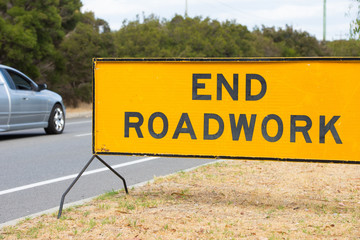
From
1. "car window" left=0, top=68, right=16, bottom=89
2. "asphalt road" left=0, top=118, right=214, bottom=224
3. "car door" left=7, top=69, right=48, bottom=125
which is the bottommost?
"asphalt road" left=0, top=118, right=214, bottom=224

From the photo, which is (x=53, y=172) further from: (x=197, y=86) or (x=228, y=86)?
(x=228, y=86)

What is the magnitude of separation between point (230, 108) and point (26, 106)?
831 centimetres

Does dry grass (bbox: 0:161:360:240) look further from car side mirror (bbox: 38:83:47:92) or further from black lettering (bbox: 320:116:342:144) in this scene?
car side mirror (bbox: 38:83:47:92)

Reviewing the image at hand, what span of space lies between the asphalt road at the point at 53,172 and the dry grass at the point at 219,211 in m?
0.68

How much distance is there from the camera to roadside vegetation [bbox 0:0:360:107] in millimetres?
21484

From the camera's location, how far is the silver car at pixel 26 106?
39.9ft

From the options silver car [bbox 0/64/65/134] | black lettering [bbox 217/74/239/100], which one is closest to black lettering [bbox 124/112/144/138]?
black lettering [bbox 217/74/239/100]

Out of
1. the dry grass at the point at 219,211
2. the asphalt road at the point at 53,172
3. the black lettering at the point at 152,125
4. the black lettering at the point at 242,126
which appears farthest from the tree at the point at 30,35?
the black lettering at the point at 242,126

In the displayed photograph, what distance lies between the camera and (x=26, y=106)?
504 inches

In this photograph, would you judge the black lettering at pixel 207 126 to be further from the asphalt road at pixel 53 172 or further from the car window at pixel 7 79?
the car window at pixel 7 79

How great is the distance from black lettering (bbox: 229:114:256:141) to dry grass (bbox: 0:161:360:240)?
0.72 metres

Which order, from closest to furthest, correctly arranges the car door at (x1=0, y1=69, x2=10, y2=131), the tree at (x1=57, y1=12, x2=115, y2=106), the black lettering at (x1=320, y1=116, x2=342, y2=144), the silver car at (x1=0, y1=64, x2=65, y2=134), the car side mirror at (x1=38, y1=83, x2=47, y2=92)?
the black lettering at (x1=320, y1=116, x2=342, y2=144)
the car door at (x1=0, y1=69, x2=10, y2=131)
the silver car at (x1=0, y1=64, x2=65, y2=134)
the car side mirror at (x1=38, y1=83, x2=47, y2=92)
the tree at (x1=57, y1=12, x2=115, y2=106)

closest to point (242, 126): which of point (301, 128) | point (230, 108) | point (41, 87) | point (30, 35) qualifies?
point (230, 108)

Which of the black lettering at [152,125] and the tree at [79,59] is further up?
the tree at [79,59]
